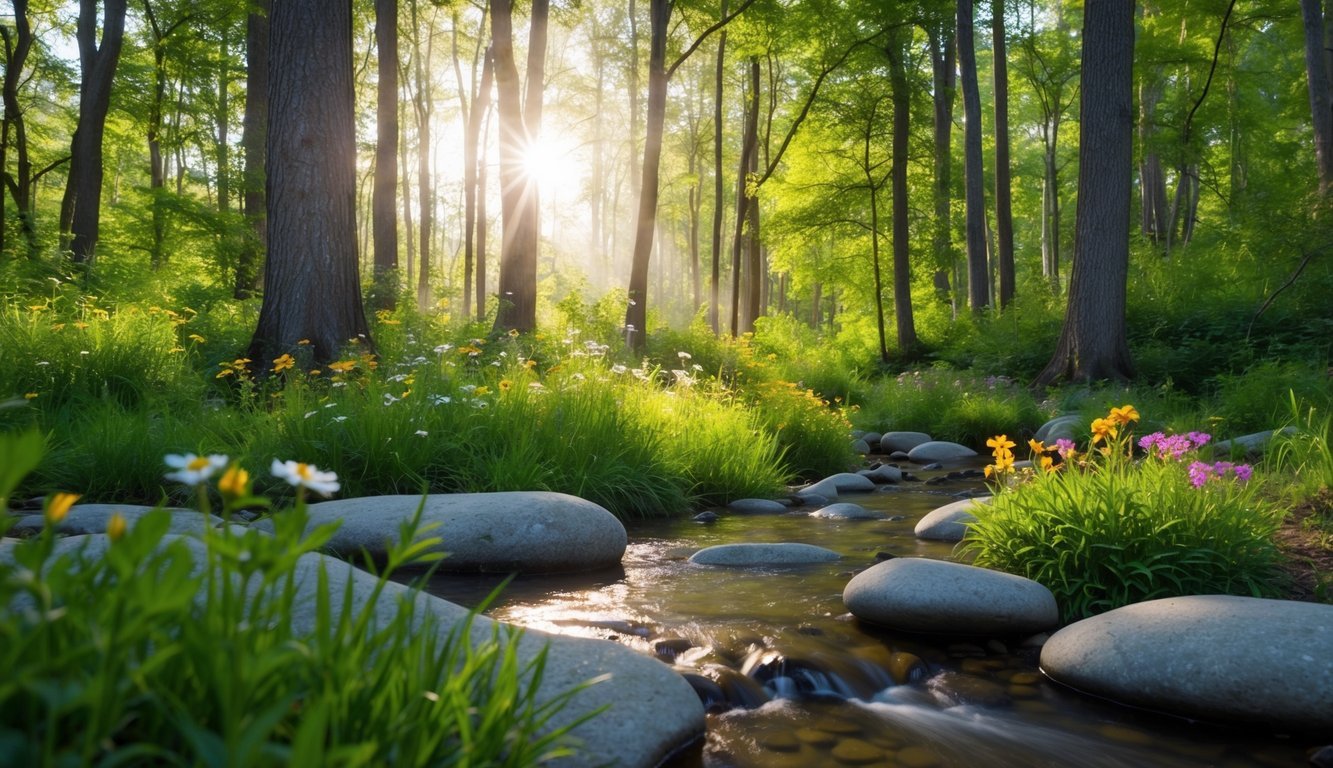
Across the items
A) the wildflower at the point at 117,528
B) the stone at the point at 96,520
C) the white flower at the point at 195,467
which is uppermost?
the white flower at the point at 195,467

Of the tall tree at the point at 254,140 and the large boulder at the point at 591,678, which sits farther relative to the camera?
the tall tree at the point at 254,140

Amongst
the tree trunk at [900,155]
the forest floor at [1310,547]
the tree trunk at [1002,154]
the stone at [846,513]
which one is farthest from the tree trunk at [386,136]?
the forest floor at [1310,547]

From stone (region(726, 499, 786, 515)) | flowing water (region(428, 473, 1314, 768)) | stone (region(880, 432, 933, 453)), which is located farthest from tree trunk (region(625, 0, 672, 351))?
flowing water (region(428, 473, 1314, 768))

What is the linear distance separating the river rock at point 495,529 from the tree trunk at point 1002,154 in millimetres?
15455

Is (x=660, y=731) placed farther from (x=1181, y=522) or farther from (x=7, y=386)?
(x=7, y=386)

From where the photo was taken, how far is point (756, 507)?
265 inches

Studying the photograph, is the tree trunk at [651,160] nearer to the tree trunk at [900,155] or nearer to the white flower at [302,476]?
the tree trunk at [900,155]

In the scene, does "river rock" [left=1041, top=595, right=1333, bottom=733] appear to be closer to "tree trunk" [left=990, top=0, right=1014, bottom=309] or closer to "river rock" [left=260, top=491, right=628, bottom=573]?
"river rock" [left=260, top=491, right=628, bottom=573]

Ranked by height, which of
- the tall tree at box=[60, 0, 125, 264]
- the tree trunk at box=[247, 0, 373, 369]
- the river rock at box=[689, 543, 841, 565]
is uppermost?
the tall tree at box=[60, 0, 125, 264]

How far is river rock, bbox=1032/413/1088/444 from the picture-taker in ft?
27.2

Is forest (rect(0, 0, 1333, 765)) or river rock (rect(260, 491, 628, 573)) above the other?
forest (rect(0, 0, 1333, 765))

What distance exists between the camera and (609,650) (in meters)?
2.47

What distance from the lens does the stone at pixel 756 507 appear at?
6660mm

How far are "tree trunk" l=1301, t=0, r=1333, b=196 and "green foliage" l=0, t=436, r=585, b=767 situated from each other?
16.9 metres
